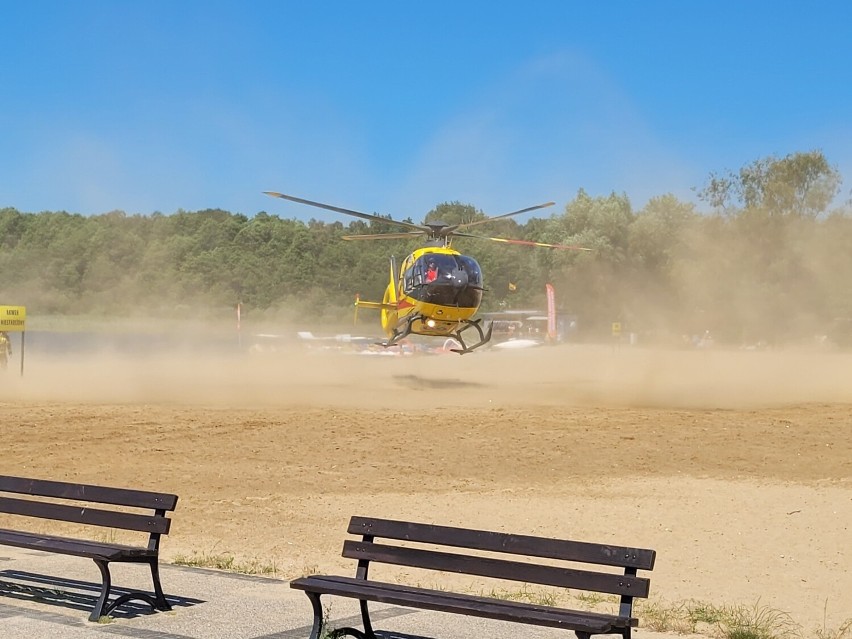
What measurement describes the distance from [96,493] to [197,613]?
4.37ft

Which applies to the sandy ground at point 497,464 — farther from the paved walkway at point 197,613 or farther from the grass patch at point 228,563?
the paved walkway at point 197,613

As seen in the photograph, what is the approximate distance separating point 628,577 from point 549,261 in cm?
8520

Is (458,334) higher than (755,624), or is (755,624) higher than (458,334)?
(458,334)

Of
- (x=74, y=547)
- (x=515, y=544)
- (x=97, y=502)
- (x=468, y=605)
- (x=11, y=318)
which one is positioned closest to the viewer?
(x=468, y=605)

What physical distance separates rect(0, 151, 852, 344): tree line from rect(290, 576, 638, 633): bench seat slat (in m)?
53.3

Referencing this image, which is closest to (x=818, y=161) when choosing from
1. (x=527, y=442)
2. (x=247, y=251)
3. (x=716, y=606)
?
(x=247, y=251)

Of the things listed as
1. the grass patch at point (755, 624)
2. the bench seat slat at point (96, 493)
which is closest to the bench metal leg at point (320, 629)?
the bench seat slat at point (96, 493)

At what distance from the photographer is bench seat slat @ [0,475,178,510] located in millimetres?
8500

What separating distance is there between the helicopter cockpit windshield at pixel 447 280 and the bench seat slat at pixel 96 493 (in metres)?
20.9

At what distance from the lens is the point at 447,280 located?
29656mm

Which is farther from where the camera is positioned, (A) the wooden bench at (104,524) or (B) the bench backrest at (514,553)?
(A) the wooden bench at (104,524)

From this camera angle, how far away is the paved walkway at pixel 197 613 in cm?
754

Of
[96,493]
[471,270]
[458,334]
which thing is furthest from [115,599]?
[458,334]

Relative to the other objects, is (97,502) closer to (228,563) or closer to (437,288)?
(228,563)
